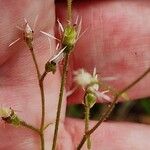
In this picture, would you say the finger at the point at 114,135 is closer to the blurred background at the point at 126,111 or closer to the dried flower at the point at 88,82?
the dried flower at the point at 88,82

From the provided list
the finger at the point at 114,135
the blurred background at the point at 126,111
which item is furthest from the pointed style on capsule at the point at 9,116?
the blurred background at the point at 126,111

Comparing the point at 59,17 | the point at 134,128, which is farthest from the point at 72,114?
the point at 59,17

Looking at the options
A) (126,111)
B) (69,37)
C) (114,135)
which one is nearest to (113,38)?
(114,135)

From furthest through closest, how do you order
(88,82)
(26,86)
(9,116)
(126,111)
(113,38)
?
(126,111), (113,38), (26,86), (9,116), (88,82)

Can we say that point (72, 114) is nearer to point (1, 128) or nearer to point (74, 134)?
point (74, 134)


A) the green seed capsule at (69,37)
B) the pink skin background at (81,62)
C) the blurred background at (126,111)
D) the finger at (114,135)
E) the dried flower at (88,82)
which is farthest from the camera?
the blurred background at (126,111)

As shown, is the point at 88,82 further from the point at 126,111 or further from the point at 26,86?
the point at 126,111
